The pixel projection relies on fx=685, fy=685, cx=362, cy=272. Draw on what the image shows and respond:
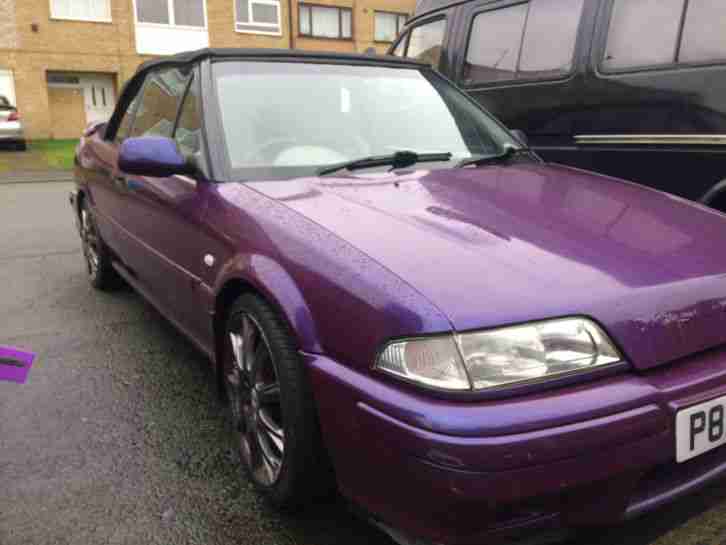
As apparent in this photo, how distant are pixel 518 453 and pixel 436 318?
0.35m

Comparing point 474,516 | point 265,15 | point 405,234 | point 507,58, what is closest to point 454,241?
point 405,234

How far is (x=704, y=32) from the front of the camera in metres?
3.53

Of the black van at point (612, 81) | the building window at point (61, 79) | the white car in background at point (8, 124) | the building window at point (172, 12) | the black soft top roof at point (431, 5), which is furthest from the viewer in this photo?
the building window at point (172, 12)

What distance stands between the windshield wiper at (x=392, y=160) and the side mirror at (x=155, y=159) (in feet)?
1.77

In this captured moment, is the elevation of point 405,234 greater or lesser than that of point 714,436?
greater

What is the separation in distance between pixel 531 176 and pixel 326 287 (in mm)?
1260

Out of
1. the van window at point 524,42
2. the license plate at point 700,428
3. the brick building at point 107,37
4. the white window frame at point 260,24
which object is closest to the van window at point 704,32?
the van window at point 524,42

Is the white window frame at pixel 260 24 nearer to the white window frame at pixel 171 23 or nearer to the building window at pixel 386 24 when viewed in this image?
the white window frame at pixel 171 23

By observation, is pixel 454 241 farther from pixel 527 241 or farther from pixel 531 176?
pixel 531 176

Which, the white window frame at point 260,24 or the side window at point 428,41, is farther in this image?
the white window frame at point 260,24

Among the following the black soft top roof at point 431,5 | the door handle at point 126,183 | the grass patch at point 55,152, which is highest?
the black soft top roof at point 431,5

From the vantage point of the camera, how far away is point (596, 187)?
8.63 feet

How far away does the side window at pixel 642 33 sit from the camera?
12.3 feet

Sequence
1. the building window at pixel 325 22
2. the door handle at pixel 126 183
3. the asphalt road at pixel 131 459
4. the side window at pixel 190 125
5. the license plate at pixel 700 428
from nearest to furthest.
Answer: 1. the license plate at pixel 700 428
2. the asphalt road at pixel 131 459
3. the side window at pixel 190 125
4. the door handle at pixel 126 183
5. the building window at pixel 325 22
